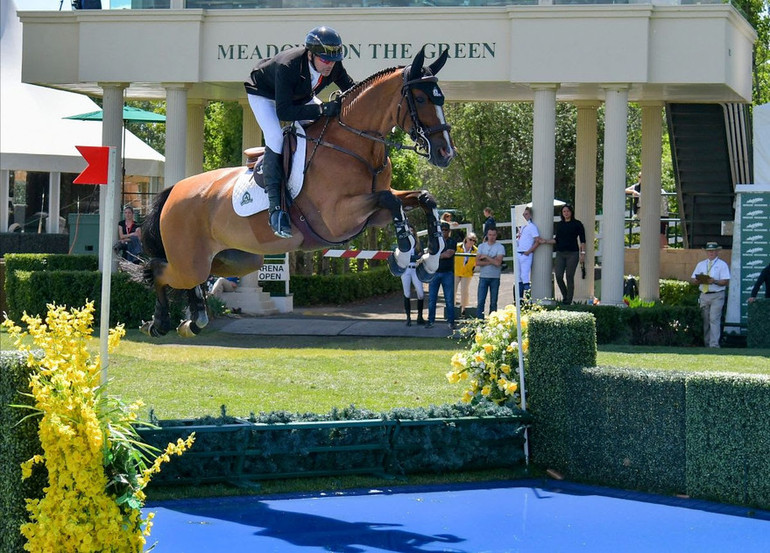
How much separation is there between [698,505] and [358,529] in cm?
275

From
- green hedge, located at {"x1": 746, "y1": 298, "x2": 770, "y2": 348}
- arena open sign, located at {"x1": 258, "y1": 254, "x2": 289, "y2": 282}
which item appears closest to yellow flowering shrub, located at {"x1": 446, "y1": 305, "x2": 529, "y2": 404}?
green hedge, located at {"x1": 746, "y1": 298, "x2": 770, "y2": 348}

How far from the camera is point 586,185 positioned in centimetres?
2134

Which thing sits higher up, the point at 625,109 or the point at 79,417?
the point at 625,109

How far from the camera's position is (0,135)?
25.5 meters

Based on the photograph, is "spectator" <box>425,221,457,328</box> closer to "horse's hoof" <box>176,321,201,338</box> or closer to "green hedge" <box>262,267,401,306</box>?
"green hedge" <box>262,267,401,306</box>

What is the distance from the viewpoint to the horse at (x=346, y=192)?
8.01 meters

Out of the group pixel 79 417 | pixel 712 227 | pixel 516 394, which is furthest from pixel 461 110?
pixel 79 417

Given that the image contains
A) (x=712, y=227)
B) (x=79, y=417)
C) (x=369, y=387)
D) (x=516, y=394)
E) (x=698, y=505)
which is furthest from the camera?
(x=712, y=227)

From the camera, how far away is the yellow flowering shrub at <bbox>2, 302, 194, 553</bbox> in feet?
18.9

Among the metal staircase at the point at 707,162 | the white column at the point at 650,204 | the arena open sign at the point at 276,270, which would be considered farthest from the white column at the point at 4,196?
the metal staircase at the point at 707,162

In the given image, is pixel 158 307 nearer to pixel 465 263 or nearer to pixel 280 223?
pixel 280 223

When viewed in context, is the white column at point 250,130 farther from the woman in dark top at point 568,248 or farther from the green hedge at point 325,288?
the woman in dark top at point 568,248

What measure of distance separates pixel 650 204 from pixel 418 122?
13.5 metres

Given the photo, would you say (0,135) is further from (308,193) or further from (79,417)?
(79,417)
